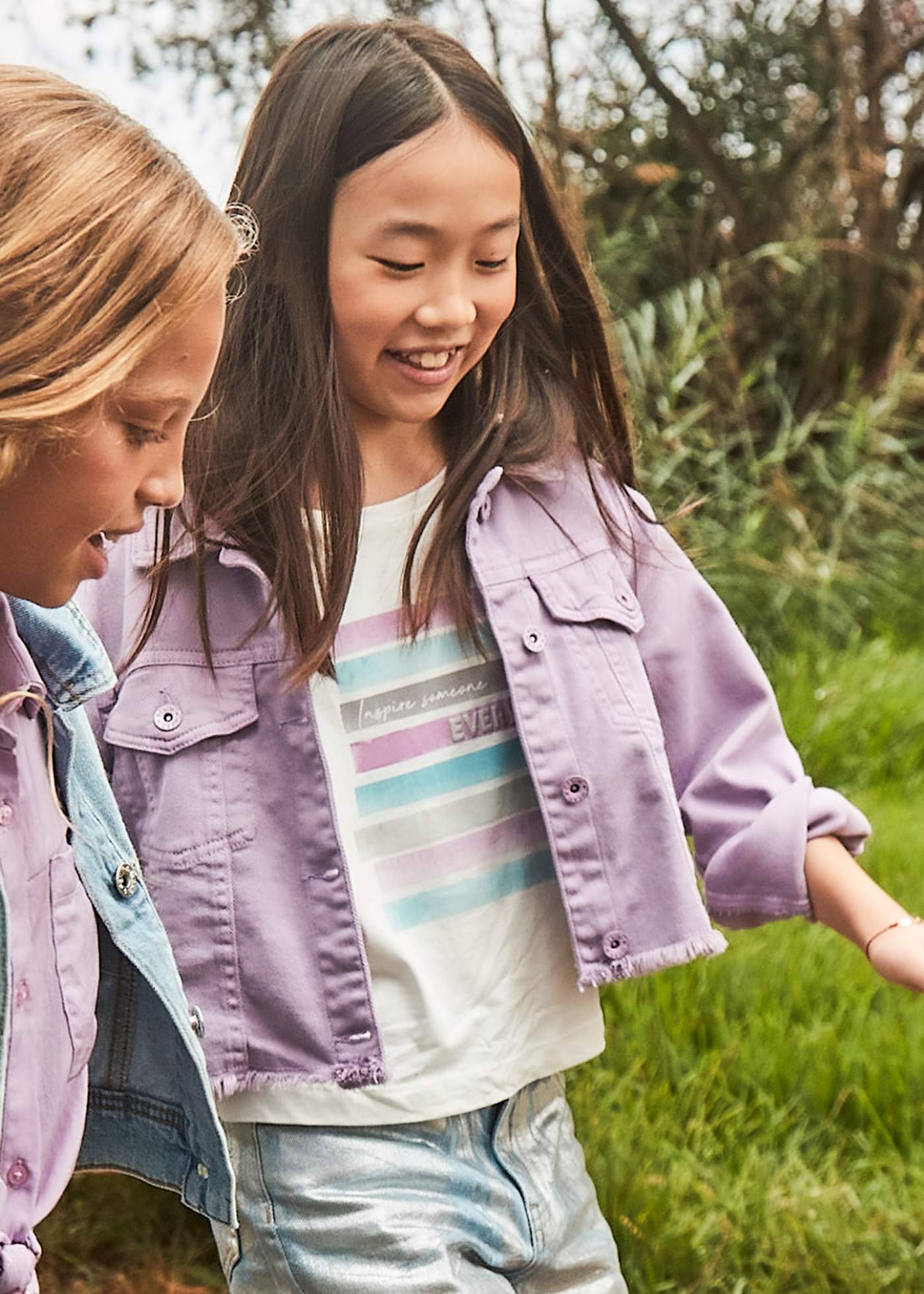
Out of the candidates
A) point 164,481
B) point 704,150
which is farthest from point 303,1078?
point 704,150

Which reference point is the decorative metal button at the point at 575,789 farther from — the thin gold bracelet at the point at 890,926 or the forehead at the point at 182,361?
the forehead at the point at 182,361

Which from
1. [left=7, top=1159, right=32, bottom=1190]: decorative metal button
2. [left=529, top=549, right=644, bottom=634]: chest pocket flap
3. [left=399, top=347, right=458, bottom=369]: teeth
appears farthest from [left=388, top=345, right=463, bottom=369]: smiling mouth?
[left=7, top=1159, right=32, bottom=1190]: decorative metal button

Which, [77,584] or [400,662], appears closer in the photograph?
[77,584]

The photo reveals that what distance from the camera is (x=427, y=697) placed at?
78.0 inches

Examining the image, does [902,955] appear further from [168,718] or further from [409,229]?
[409,229]

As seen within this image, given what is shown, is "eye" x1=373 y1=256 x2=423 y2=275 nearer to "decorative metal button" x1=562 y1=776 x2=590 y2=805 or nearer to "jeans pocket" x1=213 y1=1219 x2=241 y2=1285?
"decorative metal button" x1=562 y1=776 x2=590 y2=805

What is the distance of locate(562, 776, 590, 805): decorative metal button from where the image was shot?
6.40ft

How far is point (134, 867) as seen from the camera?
173cm

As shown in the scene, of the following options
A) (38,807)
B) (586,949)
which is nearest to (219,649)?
(38,807)

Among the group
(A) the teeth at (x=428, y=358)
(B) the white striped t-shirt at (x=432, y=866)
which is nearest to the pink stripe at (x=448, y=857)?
(B) the white striped t-shirt at (x=432, y=866)

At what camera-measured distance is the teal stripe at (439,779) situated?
196cm

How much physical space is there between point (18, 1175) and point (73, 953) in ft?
0.65

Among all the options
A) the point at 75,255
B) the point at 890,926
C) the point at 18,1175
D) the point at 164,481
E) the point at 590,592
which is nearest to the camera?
the point at 75,255

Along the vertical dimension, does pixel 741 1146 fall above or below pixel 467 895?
below
